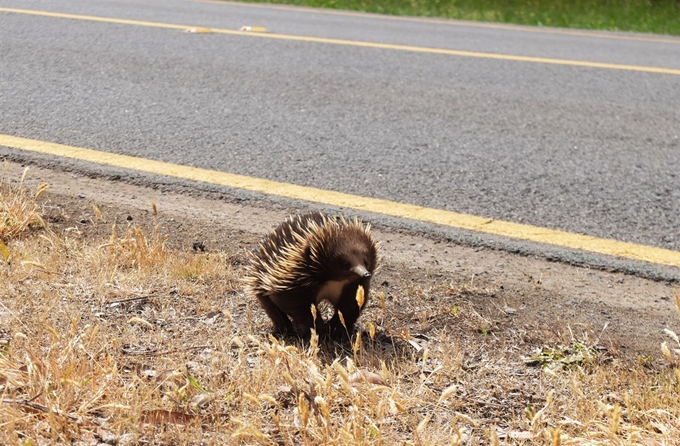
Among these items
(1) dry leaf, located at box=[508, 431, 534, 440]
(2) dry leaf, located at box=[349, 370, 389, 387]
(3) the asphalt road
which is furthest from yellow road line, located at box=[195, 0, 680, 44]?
(1) dry leaf, located at box=[508, 431, 534, 440]

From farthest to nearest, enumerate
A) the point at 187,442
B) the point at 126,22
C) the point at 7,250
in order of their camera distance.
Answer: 1. the point at 126,22
2. the point at 7,250
3. the point at 187,442

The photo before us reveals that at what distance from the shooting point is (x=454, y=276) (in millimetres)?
3494

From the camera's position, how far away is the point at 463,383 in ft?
8.75

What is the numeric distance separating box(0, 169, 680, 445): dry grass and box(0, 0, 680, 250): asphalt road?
1.27m

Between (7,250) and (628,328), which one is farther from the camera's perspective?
(7,250)

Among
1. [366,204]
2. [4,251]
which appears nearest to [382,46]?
[366,204]

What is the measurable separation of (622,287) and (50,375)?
2341 millimetres

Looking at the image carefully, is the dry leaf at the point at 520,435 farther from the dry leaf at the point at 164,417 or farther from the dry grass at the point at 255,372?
the dry leaf at the point at 164,417

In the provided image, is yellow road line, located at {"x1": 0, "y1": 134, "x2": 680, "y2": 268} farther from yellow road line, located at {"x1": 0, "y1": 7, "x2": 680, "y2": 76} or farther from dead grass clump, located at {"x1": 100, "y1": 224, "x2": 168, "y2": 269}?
yellow road line, located at {"x1": 0, "y1": 7, "x2": 680, "y2": 76}

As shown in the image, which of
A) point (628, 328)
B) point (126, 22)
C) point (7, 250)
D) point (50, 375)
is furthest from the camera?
point (126, 22)

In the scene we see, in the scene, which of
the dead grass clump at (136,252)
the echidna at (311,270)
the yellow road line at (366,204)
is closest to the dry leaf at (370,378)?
the echidna at (311,270)

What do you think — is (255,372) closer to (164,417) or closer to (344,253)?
(164,417)

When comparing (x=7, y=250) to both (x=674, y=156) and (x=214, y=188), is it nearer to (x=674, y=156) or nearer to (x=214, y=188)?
(x=214, y=188)

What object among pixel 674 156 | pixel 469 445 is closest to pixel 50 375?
pixel 469 445
